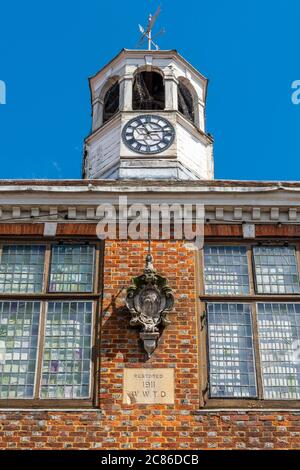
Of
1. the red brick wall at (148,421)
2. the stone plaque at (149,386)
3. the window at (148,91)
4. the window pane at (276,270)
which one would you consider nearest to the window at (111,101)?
the window at (148,91)

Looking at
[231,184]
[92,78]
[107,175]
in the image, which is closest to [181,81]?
[92,78]

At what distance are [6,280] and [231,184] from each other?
423 centimetres

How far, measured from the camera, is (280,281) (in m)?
12.0

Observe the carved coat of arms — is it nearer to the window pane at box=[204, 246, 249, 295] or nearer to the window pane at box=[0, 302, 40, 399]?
the window pane at box=[204, 246, 249, 295]

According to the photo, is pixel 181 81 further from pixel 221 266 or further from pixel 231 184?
pixel 221 266

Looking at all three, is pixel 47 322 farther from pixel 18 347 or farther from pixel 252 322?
pixel 252 322

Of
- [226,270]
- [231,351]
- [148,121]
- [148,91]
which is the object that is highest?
[148,91]

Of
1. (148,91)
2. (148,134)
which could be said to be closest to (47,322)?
(148,134)

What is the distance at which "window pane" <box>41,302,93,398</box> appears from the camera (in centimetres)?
1102

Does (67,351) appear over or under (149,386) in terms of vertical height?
over

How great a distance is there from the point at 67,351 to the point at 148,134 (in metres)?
6.28

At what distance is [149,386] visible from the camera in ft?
35.5

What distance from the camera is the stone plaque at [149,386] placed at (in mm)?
10758
